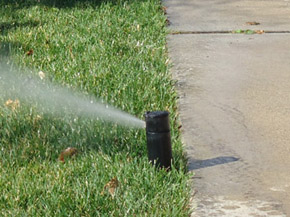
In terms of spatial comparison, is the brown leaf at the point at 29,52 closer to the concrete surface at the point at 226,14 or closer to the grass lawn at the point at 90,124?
the grass lawn at the point at 90,124

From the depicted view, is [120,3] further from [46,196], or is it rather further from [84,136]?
[46,196]

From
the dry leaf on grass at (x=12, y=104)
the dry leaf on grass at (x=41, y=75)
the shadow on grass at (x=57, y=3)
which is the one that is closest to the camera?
the dry leaf on grass at (x=12, y=104)

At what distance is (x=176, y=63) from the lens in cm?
595

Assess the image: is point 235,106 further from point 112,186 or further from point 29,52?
point 29,52

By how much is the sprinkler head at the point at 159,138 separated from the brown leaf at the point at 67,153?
1.69 feet

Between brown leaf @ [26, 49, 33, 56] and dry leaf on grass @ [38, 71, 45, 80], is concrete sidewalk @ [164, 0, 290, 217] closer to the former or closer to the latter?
dry leaf on grass @ [38, 71, 45, 80]

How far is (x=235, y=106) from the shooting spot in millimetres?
4961

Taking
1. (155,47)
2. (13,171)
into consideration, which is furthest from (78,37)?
(13,171)

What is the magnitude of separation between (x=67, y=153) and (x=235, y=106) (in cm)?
124

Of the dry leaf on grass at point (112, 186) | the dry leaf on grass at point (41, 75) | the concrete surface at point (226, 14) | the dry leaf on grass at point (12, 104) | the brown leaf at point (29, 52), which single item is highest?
the concrete surface at point (226, 14)

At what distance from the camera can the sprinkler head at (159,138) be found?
3.80 m

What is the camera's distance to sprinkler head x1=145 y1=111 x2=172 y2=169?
3.80 meters

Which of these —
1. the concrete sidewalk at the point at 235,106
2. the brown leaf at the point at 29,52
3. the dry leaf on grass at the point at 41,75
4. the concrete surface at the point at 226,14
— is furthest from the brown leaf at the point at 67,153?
the concrete surface at the point at 226,14

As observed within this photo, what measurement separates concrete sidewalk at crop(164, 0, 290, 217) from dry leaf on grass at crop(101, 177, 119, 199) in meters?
0.39
